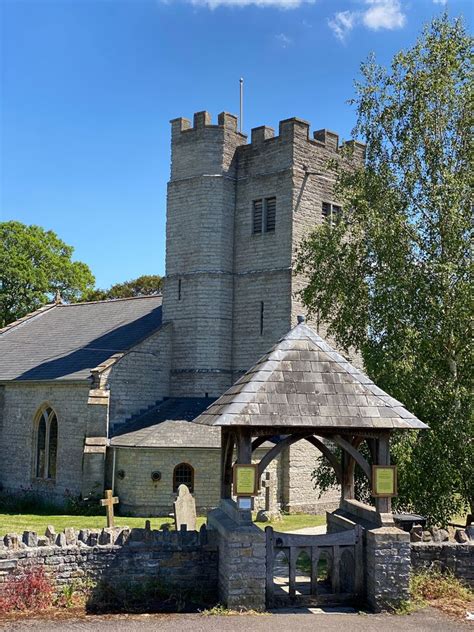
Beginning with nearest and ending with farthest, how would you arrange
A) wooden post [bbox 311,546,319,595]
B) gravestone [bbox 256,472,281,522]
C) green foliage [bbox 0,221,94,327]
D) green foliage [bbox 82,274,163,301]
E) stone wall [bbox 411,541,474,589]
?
wooden post [bbox 311,546,319,595] → stone wall [bbox 411,541,474,589] → gravestone [bbox 256,472,281,522] → green foliage [bbox 0,221,94,327] → green foliage [bbox 82,274,163,301]

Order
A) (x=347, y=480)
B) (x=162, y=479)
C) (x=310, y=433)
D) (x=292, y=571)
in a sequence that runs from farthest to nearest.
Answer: (x=162, y=479) → (x=347, y=480) → (x=310, y=433) → (x=292, y=571)

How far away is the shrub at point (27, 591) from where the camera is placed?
10.7m

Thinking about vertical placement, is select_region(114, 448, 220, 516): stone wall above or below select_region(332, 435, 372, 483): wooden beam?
below

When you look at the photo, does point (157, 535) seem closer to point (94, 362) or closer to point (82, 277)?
point (94, 362)

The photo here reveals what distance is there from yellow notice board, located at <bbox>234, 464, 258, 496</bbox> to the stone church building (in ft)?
42.2

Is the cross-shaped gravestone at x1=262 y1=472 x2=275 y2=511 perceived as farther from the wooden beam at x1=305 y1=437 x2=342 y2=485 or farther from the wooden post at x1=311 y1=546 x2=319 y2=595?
→ the wooden post at x1=311 y1=546 x2=319 y2=595

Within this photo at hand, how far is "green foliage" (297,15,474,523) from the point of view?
15938 mm

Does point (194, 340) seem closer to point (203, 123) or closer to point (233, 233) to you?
point (233, 233)

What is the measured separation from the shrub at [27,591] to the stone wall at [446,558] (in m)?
6.27

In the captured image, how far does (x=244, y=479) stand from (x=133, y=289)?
1907 inches

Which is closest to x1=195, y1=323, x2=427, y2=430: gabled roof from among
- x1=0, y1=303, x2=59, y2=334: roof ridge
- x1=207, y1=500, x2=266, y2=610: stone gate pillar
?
x1=207, y1=500, x2=266, y2=610: stone gate pillar

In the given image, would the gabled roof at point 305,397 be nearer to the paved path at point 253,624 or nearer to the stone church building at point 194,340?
the paved path at point 253,624

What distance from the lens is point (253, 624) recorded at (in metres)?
10.3

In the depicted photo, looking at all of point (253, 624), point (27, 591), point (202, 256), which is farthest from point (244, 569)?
point (202, 256)
